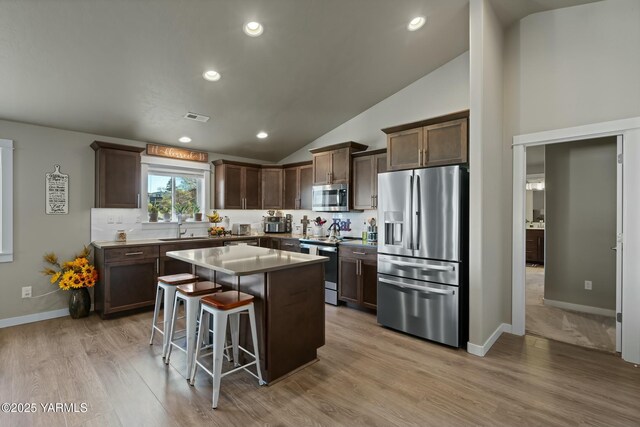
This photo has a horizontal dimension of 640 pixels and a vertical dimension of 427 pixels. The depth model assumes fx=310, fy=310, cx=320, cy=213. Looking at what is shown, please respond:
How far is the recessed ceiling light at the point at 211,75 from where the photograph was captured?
3382 mm

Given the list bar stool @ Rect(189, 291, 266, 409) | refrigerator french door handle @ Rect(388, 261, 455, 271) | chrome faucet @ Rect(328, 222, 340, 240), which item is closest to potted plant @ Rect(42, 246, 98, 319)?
bar stool @ Rect(189, 291, 266, 409)

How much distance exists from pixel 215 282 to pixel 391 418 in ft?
6.25

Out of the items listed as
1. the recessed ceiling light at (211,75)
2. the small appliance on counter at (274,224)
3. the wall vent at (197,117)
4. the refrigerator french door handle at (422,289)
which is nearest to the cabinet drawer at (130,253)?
the wall vent at (197,117)

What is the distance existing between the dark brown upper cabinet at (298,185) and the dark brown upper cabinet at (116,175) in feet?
8.06

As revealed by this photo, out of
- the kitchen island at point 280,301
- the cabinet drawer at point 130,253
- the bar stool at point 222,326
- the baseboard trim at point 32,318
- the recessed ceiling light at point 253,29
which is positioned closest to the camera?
the bar stool at point 222,326

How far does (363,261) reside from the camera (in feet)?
13.8

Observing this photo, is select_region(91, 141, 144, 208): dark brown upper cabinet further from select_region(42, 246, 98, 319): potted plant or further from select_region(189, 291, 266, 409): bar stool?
select_region(189, 291, 266, 409): bar stool

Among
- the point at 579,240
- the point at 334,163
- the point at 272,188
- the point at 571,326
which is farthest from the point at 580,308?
the point at 272,188

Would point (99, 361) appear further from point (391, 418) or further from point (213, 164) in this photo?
point (213, 164)

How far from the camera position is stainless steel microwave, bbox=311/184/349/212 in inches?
189

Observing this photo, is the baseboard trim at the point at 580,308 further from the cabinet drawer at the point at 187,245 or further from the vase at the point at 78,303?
the vase at the point at 78,303

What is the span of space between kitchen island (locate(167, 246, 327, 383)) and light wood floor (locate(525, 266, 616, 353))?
8.68 feet

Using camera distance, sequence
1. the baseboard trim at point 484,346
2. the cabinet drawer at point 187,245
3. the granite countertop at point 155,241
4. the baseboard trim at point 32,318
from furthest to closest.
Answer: the cabinet drawer at point 187,245 → the granite countertop at point 155,241 → the baseboard trim at point 32,318 → the baseboard trim at point 484,346

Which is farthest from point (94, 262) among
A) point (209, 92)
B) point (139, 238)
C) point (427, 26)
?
point (427, 26)
